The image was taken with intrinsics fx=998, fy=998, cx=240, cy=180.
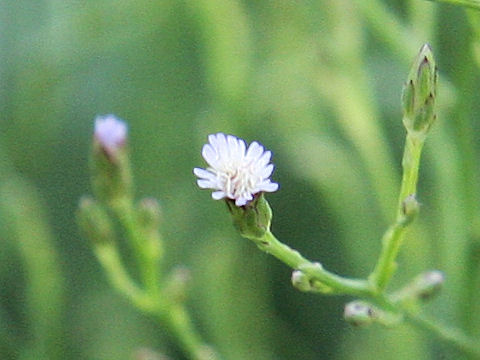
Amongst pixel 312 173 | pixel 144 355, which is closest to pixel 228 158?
pixel 144 355

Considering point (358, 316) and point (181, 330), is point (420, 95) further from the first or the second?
point (181, 330)

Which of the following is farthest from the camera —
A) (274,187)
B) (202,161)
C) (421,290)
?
(202,161)

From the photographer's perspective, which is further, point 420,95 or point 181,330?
point 181,330

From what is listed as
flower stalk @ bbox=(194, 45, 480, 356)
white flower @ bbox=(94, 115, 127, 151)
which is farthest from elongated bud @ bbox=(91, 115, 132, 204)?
flower stalk @ bbox=(194, 45, 480, 356)

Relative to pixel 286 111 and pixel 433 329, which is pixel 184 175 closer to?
pixel 286 111

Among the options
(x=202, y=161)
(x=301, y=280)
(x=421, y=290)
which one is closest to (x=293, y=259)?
(x=301, y=280)

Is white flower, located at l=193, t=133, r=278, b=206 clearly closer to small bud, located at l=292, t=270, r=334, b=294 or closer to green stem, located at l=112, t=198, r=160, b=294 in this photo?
small bud, located at l=292, t=270, r=334, b=294
